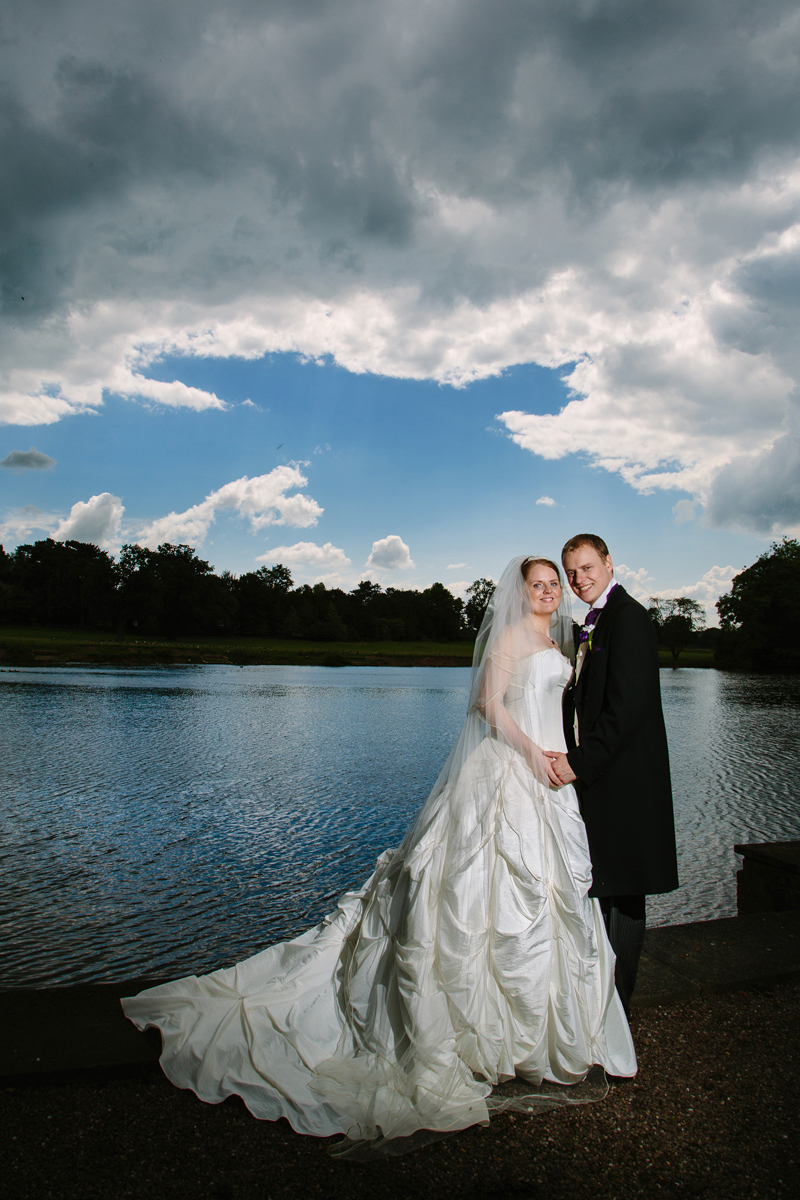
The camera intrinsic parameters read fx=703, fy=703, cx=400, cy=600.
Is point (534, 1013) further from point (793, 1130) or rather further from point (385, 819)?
point (385, 819)

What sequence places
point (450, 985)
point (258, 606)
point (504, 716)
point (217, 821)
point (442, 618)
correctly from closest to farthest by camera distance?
point (450, 985) → point (504, 716) → point (217, 821) → point (258, 606) → point (442, 618)

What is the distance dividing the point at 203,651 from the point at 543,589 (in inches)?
2811

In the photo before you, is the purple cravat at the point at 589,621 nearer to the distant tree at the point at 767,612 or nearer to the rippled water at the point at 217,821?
the rippled water at the point at 217,821

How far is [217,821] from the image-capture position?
915 cm

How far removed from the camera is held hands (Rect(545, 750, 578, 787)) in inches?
126

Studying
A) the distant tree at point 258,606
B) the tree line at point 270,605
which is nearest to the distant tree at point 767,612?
the tree line at point 270,605

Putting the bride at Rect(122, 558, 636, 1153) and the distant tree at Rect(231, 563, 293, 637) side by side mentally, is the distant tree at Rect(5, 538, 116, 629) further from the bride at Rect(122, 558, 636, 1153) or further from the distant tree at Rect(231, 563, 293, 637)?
the bride at Rect(122, 558, 636, 1153)

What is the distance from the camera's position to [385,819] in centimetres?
941

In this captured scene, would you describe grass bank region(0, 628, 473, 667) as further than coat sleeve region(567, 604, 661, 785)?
Yes

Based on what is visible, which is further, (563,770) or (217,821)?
(217,821)

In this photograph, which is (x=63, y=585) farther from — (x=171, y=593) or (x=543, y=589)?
(x=543, y=589)

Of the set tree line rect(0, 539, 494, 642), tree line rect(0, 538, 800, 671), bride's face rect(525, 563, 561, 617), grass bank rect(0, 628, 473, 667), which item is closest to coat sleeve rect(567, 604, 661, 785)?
bride's face rect(525, 563, 561, 617)

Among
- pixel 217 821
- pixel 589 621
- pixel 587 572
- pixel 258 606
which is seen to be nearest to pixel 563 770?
pixel 589 621

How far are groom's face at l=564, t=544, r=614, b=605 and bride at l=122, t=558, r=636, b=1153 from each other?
1.18ft
